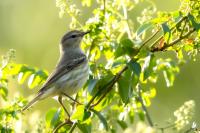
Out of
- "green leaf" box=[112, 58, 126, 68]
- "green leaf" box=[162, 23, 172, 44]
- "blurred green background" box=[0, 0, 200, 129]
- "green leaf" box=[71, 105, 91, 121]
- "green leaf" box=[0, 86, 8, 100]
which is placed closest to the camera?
"green leaf" box=[162, 23, 172, 44]

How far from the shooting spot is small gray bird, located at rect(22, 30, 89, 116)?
6.37 meters

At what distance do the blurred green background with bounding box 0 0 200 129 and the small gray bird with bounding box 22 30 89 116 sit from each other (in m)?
1.42

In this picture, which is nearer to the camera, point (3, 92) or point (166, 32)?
point (166, 32)

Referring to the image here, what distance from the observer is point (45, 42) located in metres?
9.99

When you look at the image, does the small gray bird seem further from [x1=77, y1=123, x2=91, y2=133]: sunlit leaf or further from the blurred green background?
the blurred green background

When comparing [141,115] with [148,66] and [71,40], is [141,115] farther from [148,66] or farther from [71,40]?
[71,40]

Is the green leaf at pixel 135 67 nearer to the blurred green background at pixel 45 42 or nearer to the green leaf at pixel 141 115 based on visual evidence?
the green leaf at pixel 141 115

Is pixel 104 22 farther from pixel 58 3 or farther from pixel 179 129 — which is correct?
pixel 179 129

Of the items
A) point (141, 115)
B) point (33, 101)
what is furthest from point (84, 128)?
point (33, 101)

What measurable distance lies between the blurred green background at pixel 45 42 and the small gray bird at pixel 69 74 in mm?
1419

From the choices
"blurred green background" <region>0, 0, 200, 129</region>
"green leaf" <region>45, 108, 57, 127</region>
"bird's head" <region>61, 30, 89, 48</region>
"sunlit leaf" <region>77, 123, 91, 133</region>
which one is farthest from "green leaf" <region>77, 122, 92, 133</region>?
"blurred green background" <region>0, 0, 200, 129</region>

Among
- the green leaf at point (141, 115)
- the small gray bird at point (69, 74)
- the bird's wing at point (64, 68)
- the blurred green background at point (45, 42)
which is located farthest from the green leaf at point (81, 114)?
the blurred green background at point (45, 42)

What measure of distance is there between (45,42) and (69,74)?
3009mm

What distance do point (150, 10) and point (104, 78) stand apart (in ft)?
3.42
